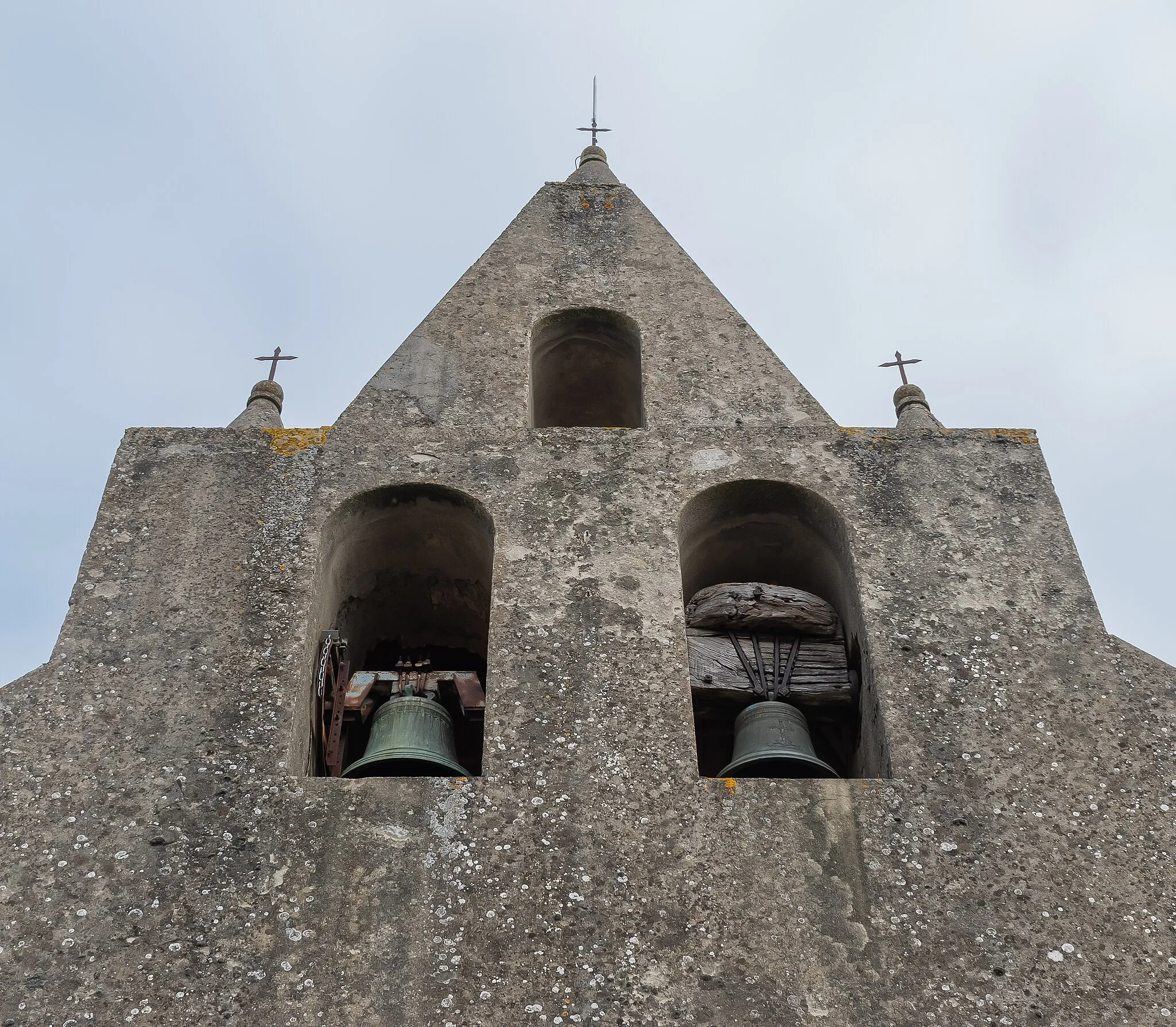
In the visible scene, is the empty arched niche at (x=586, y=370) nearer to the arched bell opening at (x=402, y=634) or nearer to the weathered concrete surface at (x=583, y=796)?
the arched bell opening at (x=402, y=634)

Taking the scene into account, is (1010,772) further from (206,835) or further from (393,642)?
(393,642)

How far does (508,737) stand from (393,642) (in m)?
3.06

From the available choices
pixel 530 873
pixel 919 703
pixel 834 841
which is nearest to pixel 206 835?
pixel 530 873

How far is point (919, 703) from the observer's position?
762 cm

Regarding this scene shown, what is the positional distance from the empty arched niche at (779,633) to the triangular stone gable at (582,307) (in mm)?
686

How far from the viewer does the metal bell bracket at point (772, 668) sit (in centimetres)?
860

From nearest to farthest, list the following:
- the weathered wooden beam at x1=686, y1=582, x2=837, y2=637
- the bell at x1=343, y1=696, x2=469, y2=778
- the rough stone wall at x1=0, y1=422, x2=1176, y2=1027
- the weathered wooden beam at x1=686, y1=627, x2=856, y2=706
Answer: the rough stone wall at x1=0, y1=422, x2=1176, y2=1027 < the bell at x1=343, y1=696, x2=469, y2=778 < the weathered wooden beam at x1=686, y1=627, x2=856, y2=706 < the weathered wooden beam at x1=686, y1=582, x2=837, y2=637

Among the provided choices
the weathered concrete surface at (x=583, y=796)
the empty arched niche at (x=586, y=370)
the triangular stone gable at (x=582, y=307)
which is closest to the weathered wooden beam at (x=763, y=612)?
the weathered concrete surface at (x=583, y=796)

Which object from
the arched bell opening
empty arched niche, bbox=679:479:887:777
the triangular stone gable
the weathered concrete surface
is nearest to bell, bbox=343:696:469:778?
the arched bell opening

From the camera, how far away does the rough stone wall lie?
20.6 ft

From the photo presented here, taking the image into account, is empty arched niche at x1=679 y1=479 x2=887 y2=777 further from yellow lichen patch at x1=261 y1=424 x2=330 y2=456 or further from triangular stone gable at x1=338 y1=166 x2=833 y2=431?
yellow lichen patch at x1=261 y1=424 x2=330 y2=456

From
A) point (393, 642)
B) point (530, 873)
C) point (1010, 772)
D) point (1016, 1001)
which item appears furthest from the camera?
point (393, 642)

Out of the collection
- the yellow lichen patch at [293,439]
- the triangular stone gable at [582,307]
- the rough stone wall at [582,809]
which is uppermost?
the triangular stone gable at [582,307]

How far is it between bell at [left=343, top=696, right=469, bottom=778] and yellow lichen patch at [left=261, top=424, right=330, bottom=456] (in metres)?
1.86
